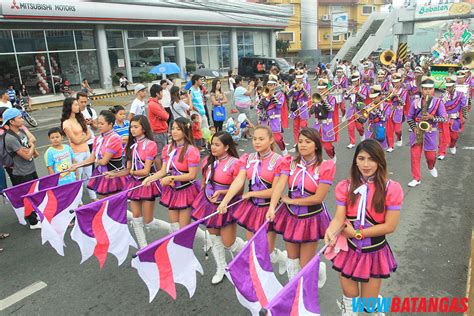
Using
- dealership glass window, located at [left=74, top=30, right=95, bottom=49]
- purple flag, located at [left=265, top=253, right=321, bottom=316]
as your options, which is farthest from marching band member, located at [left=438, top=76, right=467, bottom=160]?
dealership glass window, located at [left=74, top=30, right=95, bottom=49]

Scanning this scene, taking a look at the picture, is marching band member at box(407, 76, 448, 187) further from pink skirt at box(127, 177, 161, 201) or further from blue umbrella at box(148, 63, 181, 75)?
blue umbrella at box(148, 63, 181, 75)

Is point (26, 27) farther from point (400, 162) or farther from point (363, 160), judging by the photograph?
point (363, 160)

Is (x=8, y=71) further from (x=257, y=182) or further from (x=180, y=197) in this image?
(x=257, y=182)

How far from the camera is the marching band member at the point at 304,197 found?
3447 millimetres

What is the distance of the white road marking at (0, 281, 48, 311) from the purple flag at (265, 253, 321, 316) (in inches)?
120

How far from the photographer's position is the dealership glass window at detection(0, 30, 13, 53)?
59.5 feet

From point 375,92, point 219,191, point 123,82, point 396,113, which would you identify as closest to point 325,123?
point 375,92

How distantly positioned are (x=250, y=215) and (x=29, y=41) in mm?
19708

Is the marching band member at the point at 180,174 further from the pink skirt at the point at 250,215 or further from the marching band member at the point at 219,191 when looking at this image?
the pink skirt at the point at 250,215

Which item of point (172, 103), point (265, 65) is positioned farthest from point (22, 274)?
point (265, 65)

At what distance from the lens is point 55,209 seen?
4594mm

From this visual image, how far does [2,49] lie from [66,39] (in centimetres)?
343

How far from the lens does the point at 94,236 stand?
4.08 m

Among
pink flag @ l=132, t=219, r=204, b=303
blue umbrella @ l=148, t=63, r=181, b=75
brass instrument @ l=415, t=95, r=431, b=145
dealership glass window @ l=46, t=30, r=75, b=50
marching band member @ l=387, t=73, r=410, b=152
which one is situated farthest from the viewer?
dealership glass window @ l=46, t=30, r=75, b=50
